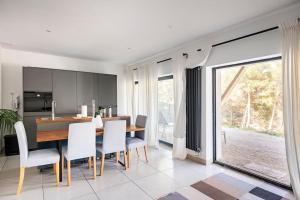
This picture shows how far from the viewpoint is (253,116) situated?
11.4 ft

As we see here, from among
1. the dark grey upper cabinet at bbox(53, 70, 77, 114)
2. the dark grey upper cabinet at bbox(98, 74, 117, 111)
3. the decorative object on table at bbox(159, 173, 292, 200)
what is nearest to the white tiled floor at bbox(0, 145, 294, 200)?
the decorative object on table at bbox(159, 173, 292, 200)

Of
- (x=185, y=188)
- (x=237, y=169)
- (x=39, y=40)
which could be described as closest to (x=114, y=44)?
(x=39, y=40)

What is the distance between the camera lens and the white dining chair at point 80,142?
102 inches

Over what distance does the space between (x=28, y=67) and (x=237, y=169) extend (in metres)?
5.13

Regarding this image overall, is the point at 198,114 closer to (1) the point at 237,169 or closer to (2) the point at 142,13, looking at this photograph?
(1) the point at 237,169

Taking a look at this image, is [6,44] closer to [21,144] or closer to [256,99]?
[21,144]

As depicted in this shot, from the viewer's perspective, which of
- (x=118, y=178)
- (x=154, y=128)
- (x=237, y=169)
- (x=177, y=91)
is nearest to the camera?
(x=118, y=178)

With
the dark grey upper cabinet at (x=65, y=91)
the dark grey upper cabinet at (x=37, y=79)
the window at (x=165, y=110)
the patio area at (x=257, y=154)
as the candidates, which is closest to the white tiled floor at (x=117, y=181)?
the patio area at (x=257, y=154)

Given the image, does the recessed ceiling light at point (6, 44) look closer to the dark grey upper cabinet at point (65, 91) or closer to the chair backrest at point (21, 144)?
the dark grey upper cabinet at point (65, 91)

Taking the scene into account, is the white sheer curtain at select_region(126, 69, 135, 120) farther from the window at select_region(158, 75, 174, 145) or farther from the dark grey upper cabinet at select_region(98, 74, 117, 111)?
the window at select_region(158, 75, 174, 145)

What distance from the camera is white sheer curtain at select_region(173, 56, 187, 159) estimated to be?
369cm

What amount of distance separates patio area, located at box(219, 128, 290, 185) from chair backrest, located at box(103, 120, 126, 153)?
6.86ft

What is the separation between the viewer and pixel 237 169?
3.10m

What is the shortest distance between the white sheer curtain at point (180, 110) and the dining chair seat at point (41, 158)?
2332 millimetres
